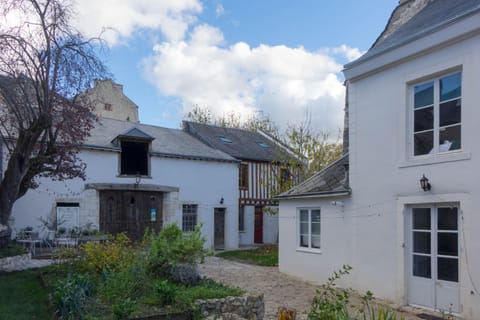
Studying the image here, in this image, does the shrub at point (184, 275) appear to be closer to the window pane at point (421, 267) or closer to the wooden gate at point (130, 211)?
the window pane at point (421, 267)

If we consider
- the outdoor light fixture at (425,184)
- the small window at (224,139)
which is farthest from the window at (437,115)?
the small window at (224,139)

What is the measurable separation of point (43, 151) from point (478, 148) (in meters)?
9.60

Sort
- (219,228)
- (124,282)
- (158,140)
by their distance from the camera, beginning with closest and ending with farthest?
1. (124,282)
2. (158,140)
3. (219,228)

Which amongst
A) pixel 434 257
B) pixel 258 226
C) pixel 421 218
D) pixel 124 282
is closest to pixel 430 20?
pixel 421 218

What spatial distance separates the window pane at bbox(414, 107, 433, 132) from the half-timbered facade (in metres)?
12.5

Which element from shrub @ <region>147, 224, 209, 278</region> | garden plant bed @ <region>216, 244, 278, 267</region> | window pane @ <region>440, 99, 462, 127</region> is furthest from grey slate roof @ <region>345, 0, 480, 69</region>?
garden plant bed @ <region>216, 244, 278, 267</region>

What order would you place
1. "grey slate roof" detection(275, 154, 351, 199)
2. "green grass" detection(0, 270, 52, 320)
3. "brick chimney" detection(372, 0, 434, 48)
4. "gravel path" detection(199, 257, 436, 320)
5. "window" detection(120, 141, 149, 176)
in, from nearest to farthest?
"green grass" detection(0, 270, 52, 320) < "gravel path" detection(199, 257, 436, 320) < "grey slate roof" detection(275, 154, 351, 199) < "brick chimney" detection(372, 0, 434, 48) < "window" detection(120, 141, 149, 176)

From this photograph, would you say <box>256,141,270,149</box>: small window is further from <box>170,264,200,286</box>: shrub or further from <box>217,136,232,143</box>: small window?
<box>170,264,200,286</box>: shrub

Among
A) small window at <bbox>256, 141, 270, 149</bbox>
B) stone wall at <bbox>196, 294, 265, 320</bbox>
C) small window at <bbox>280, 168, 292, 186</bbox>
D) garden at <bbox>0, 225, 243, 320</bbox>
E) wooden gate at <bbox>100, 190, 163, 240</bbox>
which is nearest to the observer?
garden at <bbox>0, 225, 243, 320</bbox>

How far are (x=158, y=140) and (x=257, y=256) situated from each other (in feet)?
24.0

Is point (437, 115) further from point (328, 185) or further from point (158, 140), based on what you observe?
point (158, 140)

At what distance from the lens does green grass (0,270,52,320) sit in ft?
20.7

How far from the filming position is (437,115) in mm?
7809

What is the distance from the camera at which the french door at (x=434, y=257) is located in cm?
733
